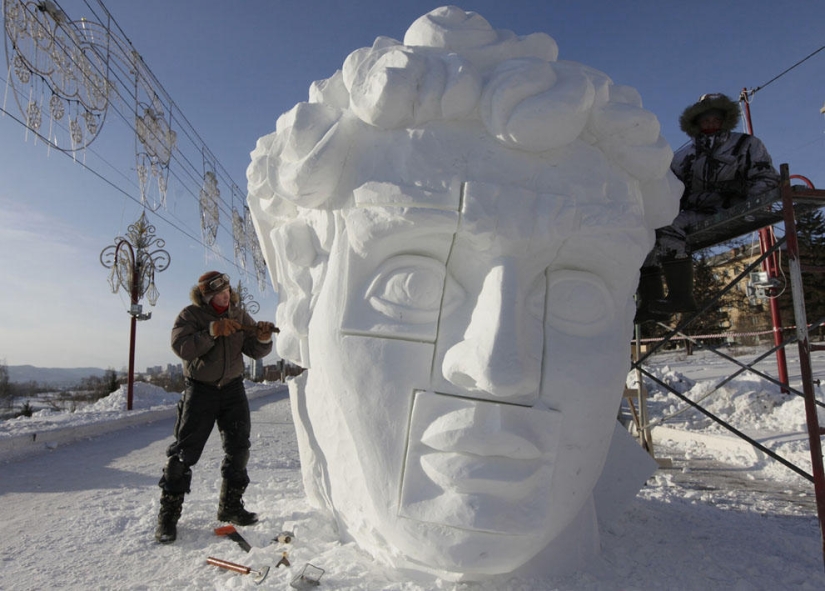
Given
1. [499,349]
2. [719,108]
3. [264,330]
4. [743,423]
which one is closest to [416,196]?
[499,349]

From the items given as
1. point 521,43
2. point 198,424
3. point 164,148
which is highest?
point 164,148

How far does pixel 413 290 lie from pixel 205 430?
1784mm

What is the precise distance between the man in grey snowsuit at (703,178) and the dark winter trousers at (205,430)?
125 inches

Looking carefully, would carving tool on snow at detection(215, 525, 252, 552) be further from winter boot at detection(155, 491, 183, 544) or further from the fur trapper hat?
the fur trapper hat

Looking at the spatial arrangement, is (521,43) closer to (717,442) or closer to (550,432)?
(550,432)

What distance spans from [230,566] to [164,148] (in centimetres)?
Result: 476

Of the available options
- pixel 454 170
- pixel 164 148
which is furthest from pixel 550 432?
pixel 164 148

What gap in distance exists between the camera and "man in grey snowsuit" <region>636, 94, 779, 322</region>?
145 inches

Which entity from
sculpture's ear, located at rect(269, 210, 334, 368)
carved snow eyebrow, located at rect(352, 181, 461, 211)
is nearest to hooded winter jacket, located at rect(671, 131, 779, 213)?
carved snow eyebrow, located at rect(352, 181, 461, 211)

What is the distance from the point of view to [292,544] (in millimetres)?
2555

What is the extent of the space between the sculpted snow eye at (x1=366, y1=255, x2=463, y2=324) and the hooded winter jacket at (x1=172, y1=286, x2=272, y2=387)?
1377 millimetres

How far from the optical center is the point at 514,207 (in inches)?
79.6

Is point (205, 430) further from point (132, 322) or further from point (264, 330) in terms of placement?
point (132, 322)

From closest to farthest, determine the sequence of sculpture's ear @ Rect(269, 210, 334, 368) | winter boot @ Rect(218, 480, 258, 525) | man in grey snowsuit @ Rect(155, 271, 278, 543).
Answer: sculpture's ear @ Rect(269, 210, 334, 368) < man in grey snowsuit @ Rect(155, 271, 278, 543) < winter boot @ Rect(218, 480, 258, 525)
